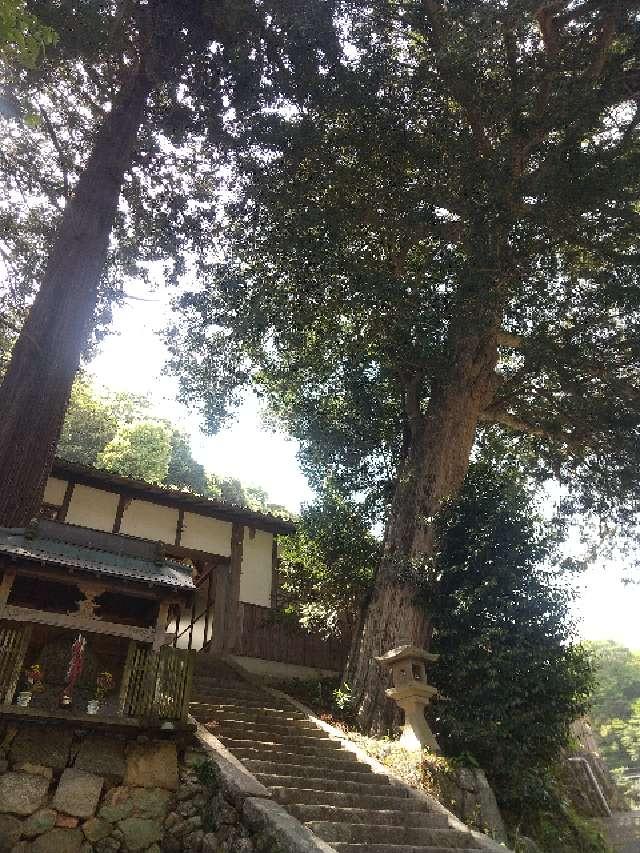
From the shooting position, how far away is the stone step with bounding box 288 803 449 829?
6730mm

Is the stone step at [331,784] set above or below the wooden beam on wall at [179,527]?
below

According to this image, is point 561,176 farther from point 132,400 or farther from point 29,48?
point 132,400

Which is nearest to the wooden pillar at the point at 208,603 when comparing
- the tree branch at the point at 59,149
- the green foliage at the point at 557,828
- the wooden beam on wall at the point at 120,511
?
the wooden beam on wall at the point at 120,511

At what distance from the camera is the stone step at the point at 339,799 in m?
6.98

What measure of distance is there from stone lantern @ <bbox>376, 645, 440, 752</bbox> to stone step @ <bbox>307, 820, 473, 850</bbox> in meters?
1.95

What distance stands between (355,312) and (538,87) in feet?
22.7

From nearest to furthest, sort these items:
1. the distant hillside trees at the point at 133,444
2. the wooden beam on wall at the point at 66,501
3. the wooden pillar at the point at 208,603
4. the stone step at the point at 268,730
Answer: the stone step at the point at 268,730
the wooden beam on wall at the point at 66,501
the wooden pillar at the point at 208,603
the distant hillside trees at the point at 133,444

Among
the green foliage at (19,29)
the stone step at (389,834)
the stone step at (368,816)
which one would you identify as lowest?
the stone step at (389,834)

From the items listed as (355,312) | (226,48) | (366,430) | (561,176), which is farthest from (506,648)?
(226,48)

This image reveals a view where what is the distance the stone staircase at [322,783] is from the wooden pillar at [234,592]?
3697 millimetres

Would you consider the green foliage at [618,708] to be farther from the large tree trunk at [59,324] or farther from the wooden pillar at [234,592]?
the large tree trunk at [59,324]

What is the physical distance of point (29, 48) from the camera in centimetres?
740

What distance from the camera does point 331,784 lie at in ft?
25.5

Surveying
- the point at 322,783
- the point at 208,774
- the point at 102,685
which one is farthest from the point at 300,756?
the point at 102,685
